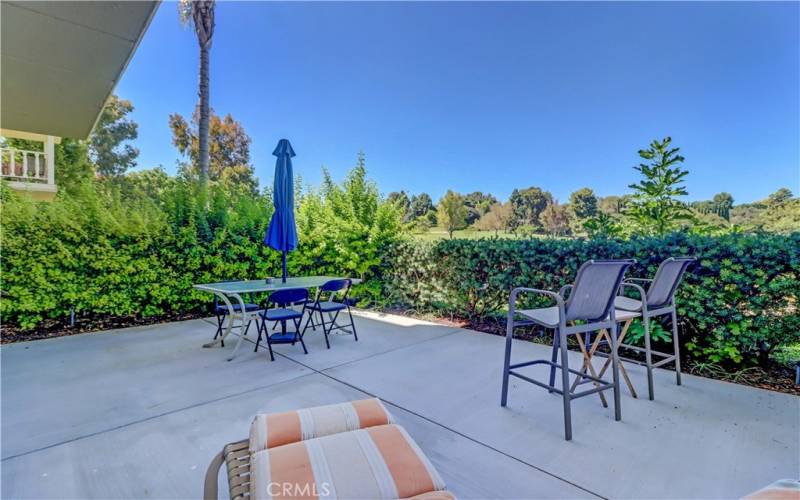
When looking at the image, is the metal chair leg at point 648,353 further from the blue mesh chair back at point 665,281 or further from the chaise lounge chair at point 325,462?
the chaise lounge chair at point 325,462

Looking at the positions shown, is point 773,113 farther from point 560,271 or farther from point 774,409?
point 774,409

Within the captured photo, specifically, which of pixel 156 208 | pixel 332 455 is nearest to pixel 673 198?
pixel 332 455

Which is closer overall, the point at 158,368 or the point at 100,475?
the point at 100,475

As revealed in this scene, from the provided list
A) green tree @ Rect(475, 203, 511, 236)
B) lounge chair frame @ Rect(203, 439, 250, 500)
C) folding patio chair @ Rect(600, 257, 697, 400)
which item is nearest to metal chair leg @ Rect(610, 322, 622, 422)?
folding patio chair @ Rect(600, 257, 697, 400)

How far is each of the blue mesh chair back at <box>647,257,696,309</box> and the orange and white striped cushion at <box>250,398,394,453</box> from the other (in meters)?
2.49

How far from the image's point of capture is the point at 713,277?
3.39 metres

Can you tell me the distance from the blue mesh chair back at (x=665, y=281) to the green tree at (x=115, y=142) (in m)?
22.8

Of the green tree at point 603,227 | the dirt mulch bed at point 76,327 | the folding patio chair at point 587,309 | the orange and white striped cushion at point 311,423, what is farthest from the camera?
the dirt mulch bed at point 76,327

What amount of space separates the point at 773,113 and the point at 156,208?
19.4 meters

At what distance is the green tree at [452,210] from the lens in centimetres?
2143

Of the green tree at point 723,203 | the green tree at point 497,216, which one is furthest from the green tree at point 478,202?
the green tree at point 723,203

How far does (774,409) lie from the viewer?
264 cm

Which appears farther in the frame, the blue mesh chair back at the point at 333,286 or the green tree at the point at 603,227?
the green tree at the point at 603,227

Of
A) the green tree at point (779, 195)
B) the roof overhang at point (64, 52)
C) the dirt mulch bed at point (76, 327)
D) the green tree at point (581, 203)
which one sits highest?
the green tree at point (581, 203)
